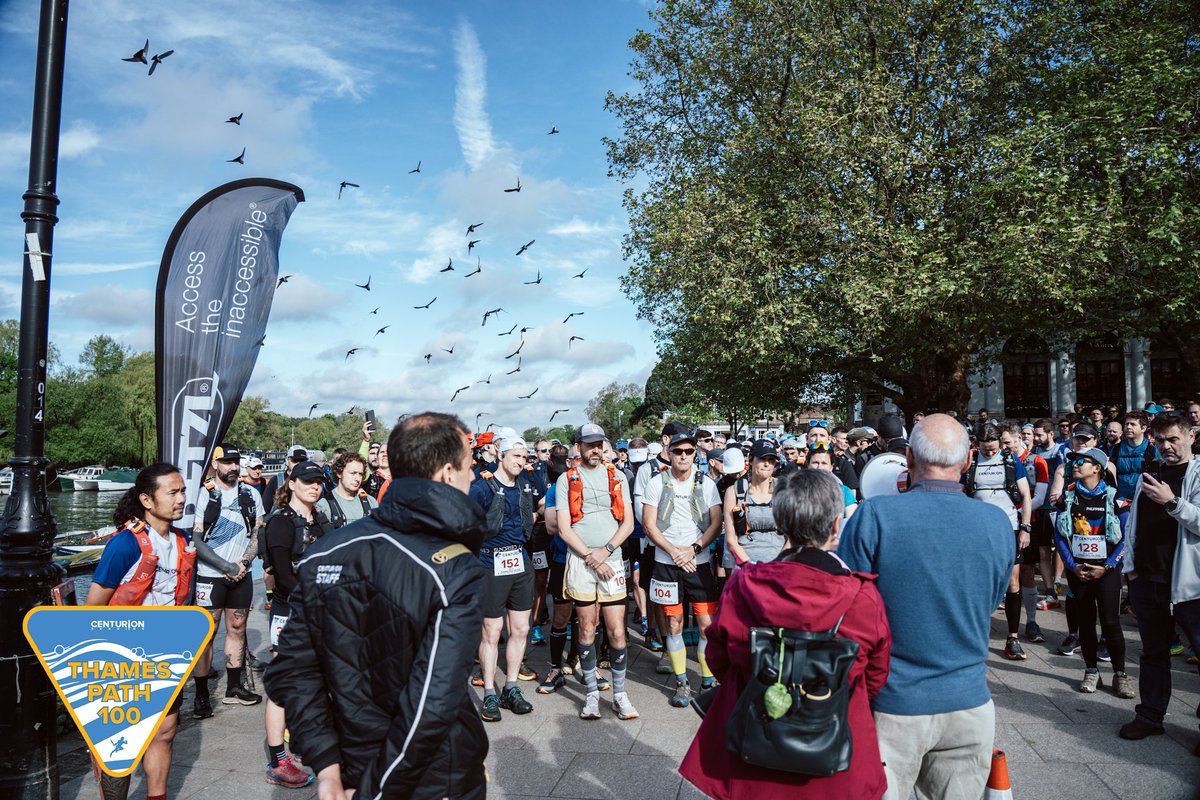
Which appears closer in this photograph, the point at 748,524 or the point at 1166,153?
the point at 748,524

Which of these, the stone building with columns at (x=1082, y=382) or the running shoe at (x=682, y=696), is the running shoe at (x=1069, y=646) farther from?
the stone building with columns at (x=1082, y=382)

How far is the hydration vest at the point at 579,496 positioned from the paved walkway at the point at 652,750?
4.72 ft

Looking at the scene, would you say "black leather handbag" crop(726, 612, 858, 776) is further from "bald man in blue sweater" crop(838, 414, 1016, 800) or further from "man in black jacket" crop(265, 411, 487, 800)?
"man in black jacket" crop(265, 411, 487, 800)

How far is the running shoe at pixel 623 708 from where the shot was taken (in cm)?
562

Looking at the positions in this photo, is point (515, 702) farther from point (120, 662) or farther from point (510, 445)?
point (120, 662)

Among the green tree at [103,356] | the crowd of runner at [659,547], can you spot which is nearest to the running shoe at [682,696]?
the crowd of runner at [659,547]

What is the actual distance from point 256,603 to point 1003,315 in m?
16.9

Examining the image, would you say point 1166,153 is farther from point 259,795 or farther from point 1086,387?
point 1086,387

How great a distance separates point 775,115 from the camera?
20.5 metres

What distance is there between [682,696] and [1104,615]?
3.27 metres

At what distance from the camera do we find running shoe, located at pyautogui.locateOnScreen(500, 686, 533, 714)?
5.81 meters

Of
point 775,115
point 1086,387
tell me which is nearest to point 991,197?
point 775,115

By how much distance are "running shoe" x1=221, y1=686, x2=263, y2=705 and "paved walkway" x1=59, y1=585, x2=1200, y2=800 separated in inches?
4.0

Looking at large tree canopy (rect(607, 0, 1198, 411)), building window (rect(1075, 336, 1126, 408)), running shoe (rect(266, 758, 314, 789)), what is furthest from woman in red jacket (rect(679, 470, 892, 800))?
building window (rect(1075, 336, 1126, 408))
